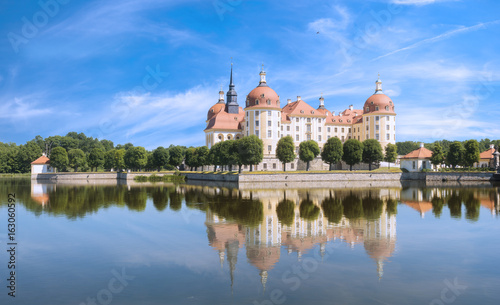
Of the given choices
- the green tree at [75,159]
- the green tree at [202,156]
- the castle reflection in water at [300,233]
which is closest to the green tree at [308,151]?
the green tree at [202,156]

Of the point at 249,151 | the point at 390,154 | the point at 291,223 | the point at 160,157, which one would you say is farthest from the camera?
the point at 160,157

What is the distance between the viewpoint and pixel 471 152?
7294 centimetres

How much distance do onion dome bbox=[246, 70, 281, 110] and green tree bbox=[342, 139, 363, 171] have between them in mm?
15649

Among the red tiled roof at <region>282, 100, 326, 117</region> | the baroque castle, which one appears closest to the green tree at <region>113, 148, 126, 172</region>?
the baroque castle

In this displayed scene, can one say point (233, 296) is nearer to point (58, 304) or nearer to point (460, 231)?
point (58, 304)

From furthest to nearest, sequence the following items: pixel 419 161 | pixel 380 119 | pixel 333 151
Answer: pixel 380 119, pixel 419 161, pixel 333 151

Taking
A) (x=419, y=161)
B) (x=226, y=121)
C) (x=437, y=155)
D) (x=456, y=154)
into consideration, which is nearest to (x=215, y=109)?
(x=226, y=121)

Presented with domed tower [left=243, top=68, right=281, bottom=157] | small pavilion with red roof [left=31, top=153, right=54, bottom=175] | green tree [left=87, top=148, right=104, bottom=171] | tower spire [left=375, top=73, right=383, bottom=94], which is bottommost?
small pavilion with red roof [left=31, top=153, right=54, bottom=175]

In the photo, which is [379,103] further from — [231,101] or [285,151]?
[231,101]

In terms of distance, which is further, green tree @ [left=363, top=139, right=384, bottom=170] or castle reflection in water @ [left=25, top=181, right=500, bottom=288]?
green tree @ [left=363, top=139, right=384, bottom=170]

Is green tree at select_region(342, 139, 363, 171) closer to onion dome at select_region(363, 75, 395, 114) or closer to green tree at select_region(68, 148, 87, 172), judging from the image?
onion dome at select_region(363, 75, 395, 114)

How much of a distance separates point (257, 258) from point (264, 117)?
63499 millimetres

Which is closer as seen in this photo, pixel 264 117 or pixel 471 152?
pixel 471 152

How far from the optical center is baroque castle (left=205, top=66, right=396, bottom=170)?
7725cm
